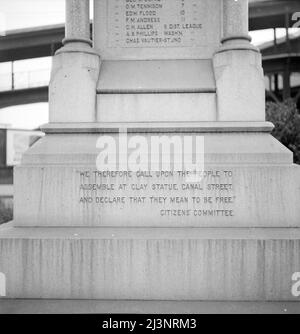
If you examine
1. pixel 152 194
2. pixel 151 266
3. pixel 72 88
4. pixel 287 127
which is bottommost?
pixel 151 266

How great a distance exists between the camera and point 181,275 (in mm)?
3850

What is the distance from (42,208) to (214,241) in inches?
82.9

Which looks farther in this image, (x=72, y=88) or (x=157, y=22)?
(x=157, y=22)

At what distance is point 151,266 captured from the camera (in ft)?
12.7

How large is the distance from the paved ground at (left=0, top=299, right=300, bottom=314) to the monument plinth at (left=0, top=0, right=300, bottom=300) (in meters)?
0.11

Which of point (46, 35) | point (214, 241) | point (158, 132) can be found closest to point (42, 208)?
point (158, 132)

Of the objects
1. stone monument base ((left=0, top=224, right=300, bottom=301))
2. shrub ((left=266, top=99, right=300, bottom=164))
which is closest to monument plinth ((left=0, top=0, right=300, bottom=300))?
stone monument base ((left=0, top=224, right=300, bottom=301))

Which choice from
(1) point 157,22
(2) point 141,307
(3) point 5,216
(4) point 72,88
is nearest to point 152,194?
(2) point 141,307

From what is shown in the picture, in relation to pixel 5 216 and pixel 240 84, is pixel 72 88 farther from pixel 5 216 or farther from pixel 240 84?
pixel 5 216

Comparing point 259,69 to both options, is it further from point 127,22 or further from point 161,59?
point 127,22

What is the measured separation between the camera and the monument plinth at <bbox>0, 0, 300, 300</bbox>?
12.6ft

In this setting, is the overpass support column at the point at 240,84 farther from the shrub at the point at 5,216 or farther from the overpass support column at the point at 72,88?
the shrub at the point at 5,216

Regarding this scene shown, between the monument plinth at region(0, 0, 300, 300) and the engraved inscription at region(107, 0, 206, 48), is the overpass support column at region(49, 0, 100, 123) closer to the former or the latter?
the monument plinth at region(0, 0, 300, 300)

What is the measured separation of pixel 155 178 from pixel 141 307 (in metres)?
1.49
